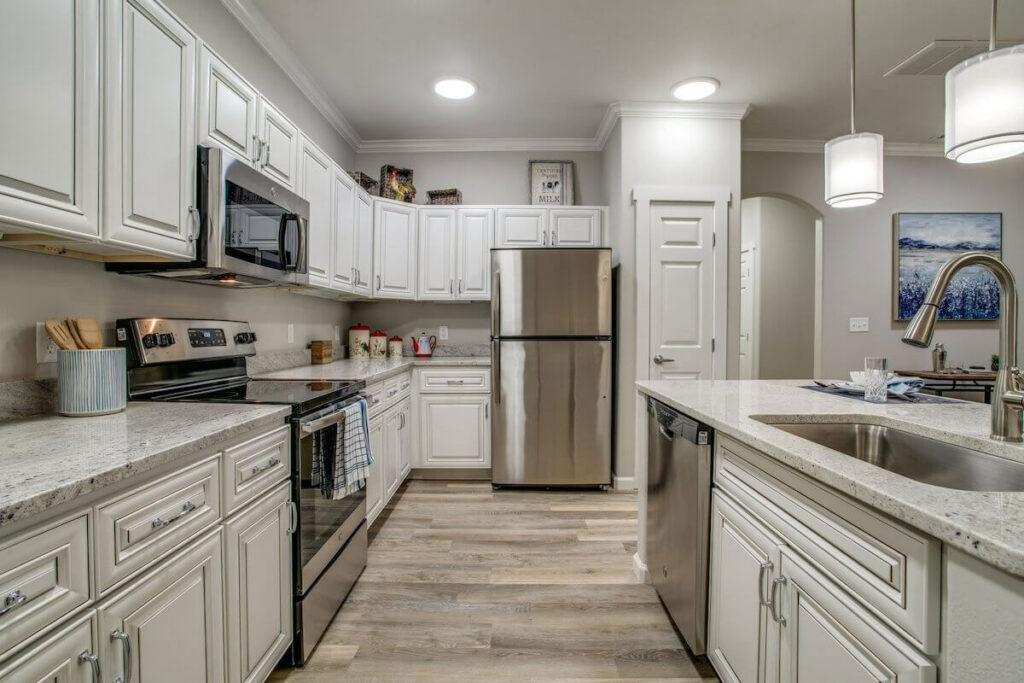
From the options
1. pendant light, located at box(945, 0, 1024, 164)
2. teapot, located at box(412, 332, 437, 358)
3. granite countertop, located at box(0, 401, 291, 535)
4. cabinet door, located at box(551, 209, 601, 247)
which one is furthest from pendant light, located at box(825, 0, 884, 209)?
teapot, located at box(412, 332, 437, 358)

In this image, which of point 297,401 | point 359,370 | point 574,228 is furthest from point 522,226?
point 297,401

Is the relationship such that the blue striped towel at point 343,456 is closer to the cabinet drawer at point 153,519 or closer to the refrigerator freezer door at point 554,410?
the cabinet drawer at point 153,519

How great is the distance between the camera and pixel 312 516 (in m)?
1.62

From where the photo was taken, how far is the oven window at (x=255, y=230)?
5.21 ft

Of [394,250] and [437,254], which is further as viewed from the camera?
[437,254]

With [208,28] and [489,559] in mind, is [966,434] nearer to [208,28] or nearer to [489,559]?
[489,559]

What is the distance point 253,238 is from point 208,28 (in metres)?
1.08

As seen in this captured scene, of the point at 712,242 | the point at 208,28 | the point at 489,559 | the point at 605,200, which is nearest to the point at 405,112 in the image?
the point at 208,28

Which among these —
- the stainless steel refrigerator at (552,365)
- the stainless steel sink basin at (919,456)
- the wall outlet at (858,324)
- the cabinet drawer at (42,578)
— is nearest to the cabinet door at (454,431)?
the stainless steel refrigerator at (552,365)

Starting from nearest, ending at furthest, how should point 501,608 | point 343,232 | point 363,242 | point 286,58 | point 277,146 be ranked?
1. point 501,608
2. point 277,146
3. point 286,58
4. point 343,232
5. point 363,242

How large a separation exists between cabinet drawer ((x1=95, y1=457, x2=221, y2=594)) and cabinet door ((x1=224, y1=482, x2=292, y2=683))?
0.43 feet

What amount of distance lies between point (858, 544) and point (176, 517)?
1380mm

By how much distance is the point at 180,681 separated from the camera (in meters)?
1.01

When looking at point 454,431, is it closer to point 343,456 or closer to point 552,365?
point 552,365
